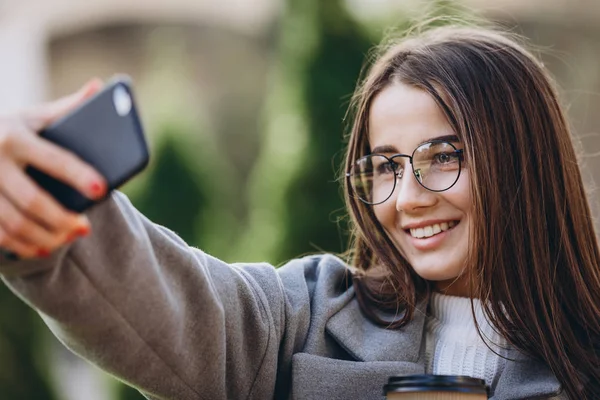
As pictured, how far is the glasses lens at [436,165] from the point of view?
86.7 inches

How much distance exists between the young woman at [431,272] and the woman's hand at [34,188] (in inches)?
15.7

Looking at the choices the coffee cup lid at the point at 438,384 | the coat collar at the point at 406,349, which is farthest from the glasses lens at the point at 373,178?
the coffee cup lid at the point at 438,384

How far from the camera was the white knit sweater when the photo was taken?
2254 millimetres

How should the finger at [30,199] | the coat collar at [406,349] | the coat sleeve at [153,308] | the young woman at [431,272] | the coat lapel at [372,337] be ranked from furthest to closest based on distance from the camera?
the coat lapel at [372,337] → the coat collar at [406,349] → the young woman at [431,272] → the coat sleeve at [153,308] → the finger at [30,199]

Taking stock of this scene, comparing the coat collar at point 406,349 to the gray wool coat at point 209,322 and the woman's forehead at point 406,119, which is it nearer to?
the gray wool coat at point 209,322

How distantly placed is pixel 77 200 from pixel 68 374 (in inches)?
329

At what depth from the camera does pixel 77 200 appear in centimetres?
140

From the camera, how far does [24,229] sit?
1.38m

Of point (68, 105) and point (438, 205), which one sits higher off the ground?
point (68, 105)

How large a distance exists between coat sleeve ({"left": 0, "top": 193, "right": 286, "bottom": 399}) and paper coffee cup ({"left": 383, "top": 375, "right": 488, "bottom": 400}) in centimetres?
39

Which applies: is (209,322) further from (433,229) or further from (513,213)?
(513,213)

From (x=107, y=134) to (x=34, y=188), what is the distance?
5.7 inches

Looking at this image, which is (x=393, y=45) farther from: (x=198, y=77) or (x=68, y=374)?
(x=198, y=77)

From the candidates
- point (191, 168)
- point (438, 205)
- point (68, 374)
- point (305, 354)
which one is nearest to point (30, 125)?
point (305, 354)
